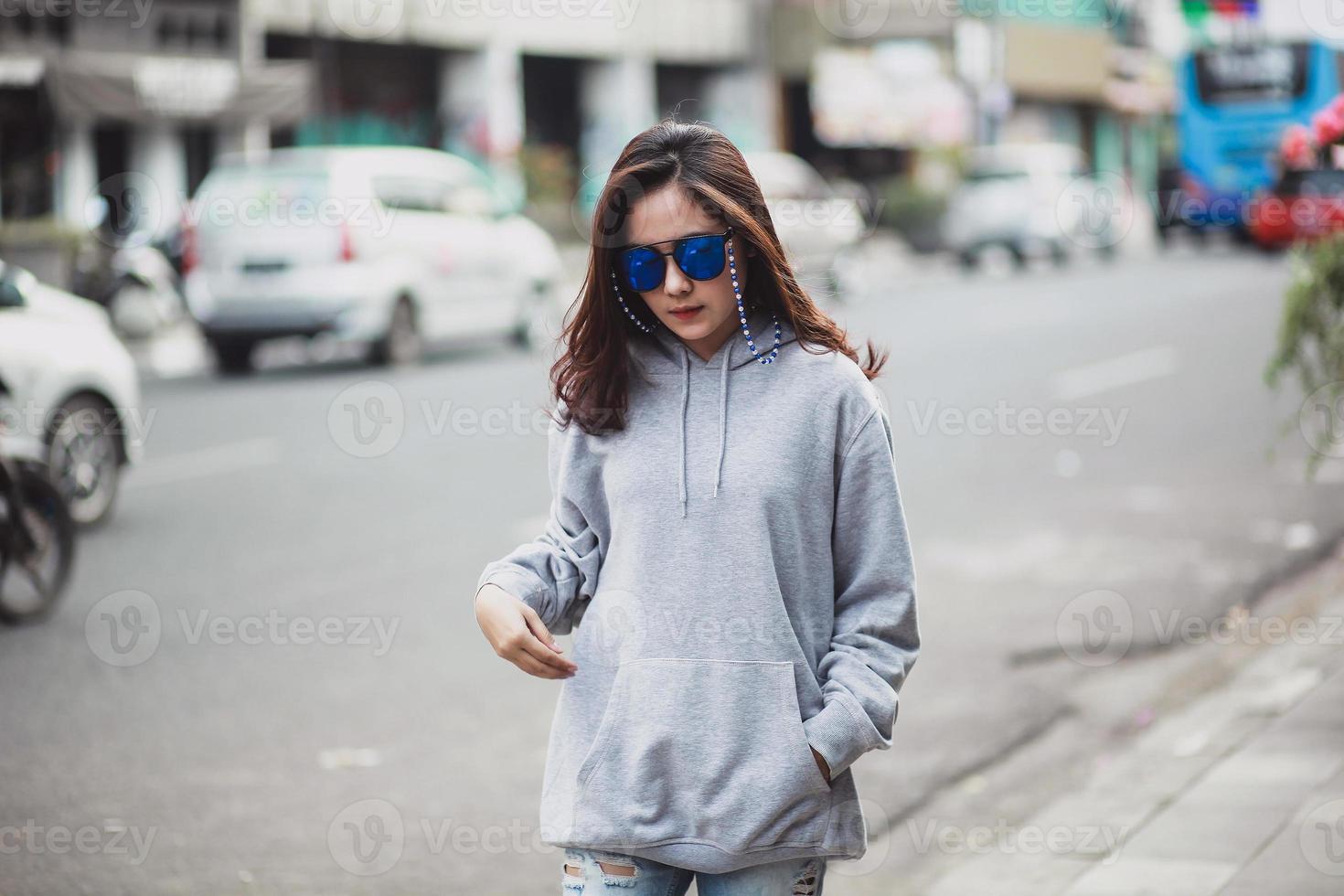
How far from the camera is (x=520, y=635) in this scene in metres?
2.28

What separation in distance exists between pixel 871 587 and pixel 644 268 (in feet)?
1.73

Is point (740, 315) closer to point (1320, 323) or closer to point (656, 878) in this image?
point (656, 878)

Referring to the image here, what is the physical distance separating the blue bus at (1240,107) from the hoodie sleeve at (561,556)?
79.4 ft

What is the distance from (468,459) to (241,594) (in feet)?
11.6

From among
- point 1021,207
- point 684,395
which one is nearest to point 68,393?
point 684,395

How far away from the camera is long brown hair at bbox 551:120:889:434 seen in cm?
235

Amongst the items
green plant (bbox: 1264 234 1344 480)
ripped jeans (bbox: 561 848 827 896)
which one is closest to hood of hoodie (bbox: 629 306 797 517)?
ripped jeans (bbox: 561 848 827 896)

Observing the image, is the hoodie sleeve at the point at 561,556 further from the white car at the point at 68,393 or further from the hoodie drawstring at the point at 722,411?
the white car at the point at 68,393

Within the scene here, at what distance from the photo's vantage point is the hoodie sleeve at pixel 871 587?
2.30 meters

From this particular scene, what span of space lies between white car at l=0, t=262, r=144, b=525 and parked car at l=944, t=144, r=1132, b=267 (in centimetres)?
2096

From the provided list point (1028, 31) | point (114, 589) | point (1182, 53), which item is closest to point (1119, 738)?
point (114, 589)

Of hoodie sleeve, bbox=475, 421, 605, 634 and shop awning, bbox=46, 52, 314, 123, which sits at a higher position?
shop awning, bbox=46, 52, 314, 123

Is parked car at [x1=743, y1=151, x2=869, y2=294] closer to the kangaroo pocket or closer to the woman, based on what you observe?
the woman

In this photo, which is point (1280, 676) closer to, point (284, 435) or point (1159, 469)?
point (1159, 469)
